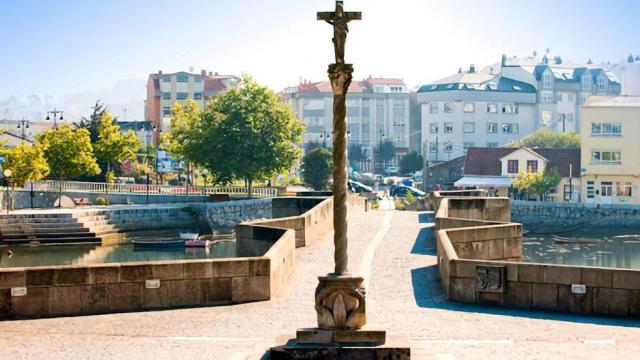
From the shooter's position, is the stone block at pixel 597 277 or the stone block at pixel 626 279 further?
the stone block at pixel 597 277

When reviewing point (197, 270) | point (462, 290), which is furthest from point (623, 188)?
point (197, 270)

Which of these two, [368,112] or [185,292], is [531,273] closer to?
[185,292]

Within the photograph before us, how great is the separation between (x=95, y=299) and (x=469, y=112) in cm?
11158

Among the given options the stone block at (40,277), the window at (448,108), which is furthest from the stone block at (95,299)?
the window at (448,108)

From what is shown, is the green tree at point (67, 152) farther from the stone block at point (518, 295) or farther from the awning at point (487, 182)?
the stone block at point (518, 295)

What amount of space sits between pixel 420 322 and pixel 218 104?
65703 mm

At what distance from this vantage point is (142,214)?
2753 inches

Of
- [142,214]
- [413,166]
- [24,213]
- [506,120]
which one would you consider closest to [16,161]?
[24,213]

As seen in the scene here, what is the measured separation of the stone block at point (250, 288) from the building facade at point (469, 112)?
10580 centimetres

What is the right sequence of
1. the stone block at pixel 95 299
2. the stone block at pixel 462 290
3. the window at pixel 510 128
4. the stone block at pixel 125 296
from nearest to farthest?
1. the stone block at pixel 95 299
2. the stone block at pixel 125 296
3. the stone block at pixel 462 290
4. the window at pixel 510 128

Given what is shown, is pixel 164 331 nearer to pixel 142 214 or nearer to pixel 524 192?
pixel 142 214

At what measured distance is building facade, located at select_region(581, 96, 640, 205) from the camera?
76.2 meters

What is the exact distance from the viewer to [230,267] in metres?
18.2

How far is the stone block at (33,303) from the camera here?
17000 millimetres
